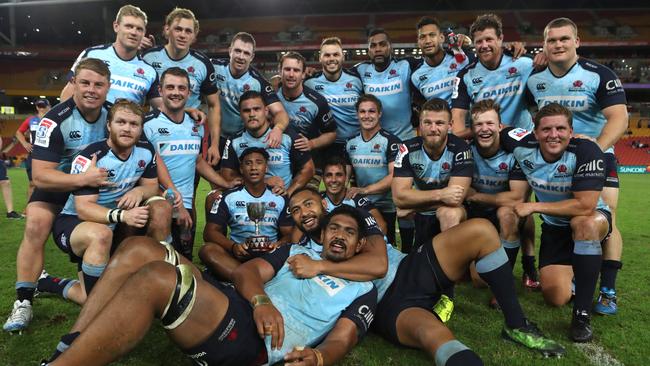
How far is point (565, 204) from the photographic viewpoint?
→ 11.2ft

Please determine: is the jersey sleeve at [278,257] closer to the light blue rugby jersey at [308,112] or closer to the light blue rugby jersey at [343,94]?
the light blue rugby jersey at [308,112]

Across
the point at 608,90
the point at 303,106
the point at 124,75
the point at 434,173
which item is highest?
the point at 124,75

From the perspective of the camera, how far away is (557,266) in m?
3.86

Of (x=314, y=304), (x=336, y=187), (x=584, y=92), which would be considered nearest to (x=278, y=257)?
(x=314, y=304)

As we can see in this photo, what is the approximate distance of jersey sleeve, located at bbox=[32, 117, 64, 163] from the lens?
3.45 m

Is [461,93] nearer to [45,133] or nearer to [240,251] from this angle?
[240,251]

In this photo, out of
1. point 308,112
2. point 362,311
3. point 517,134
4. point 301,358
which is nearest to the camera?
point 301,358

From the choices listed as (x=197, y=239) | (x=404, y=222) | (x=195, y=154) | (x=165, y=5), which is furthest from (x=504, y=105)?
(x=165, y=5)

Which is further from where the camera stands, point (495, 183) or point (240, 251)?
point (495, 183)

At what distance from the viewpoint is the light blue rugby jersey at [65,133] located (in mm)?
3453

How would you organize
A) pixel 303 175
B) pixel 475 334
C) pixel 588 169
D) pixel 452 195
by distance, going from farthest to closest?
pixel 303 175 < pixel 452 195 < pixel 588 169 < pixel 475 334

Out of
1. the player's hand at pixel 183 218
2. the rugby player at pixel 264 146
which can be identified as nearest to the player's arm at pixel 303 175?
the rugby player at pixel 264 146

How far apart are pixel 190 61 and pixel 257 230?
2.24 meters

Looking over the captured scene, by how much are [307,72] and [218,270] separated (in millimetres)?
3340
